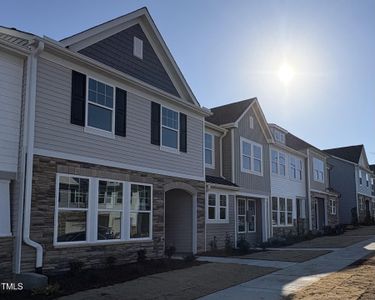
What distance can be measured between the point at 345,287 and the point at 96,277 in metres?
6.24

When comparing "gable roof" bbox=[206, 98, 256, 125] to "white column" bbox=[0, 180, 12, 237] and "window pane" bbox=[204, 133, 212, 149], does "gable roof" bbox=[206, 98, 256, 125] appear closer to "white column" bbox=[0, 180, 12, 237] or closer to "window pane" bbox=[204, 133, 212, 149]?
"window pane" bbox=[204, 133, 212, 149]

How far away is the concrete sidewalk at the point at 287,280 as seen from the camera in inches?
411

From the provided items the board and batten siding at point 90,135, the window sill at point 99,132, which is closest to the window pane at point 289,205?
the board and batten siding at point 90,135

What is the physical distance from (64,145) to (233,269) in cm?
655

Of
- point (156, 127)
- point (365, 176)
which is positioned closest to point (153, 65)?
point (156, 127)

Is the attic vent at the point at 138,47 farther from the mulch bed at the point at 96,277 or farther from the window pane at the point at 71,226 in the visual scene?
the mulch bed at the point at 96,277

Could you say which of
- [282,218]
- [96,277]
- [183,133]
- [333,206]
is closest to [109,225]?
[96,277]

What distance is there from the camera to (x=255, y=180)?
1005 inches

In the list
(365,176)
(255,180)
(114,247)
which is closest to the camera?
(114,247)

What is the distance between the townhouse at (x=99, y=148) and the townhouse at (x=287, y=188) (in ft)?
33.7

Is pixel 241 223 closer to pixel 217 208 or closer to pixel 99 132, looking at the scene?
pixel 217 208

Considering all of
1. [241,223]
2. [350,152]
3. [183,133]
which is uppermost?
[350,152]

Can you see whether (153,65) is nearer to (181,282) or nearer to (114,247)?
(114,247)

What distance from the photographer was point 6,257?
437 inches
